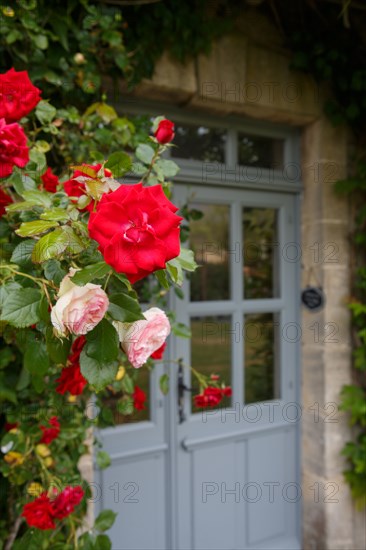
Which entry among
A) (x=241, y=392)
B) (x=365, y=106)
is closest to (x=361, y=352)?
(x=241, y=392)

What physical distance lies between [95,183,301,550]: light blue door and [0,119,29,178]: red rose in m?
1.21

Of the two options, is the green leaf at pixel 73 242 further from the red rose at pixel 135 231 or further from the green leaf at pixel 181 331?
the green leaf at pixel 181 331

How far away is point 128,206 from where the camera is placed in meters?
0.57

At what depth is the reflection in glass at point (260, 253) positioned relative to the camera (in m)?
2.29

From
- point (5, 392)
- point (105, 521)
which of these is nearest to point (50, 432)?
point (5, 392)

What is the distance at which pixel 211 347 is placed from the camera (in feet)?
7.20

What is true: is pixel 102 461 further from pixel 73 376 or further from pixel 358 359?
pixel 358 359

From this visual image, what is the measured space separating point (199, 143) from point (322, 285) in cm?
99

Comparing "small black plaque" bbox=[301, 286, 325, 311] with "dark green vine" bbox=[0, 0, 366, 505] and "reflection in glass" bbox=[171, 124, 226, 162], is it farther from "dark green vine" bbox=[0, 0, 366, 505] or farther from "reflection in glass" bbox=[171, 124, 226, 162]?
"reflection in glass" bbox=[171, 124, 226, 162]

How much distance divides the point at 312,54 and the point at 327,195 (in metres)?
0.70

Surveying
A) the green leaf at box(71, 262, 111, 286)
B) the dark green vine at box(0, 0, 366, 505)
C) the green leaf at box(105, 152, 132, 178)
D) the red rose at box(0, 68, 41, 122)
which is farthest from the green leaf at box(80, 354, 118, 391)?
the dark green vine at box(0, 0, 366, 505)

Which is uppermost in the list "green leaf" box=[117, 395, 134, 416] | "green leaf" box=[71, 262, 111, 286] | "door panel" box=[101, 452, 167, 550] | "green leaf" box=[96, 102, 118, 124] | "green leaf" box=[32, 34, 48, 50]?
"green leaf" box=[32, 34, 48, 50]

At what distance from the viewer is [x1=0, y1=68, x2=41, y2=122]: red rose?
0.88m

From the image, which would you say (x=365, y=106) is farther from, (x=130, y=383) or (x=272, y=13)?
(x=130, y=383)
